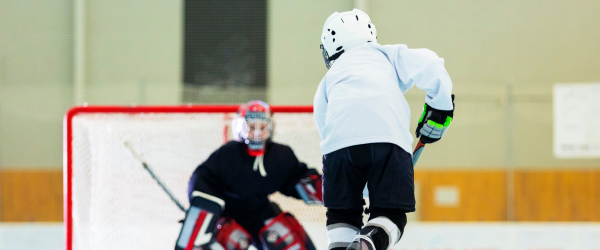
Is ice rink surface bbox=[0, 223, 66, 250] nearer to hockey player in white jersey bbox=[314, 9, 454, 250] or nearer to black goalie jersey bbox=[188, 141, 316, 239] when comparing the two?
black goalie jersey bbox=[188, 141, 316, 239]

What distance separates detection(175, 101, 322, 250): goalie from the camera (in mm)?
2021

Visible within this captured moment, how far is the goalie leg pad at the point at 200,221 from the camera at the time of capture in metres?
2.00

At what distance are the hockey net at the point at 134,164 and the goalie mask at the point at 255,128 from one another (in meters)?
0.33

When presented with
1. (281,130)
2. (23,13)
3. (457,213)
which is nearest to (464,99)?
(457,213)

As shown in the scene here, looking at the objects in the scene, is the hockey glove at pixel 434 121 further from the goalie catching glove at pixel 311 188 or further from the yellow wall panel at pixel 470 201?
the yellow wall panel at pixel 470 201

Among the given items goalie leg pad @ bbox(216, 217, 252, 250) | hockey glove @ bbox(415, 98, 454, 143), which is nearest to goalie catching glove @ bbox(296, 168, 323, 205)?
goalie leg pad @ bbox(216, 217, 252, 250)

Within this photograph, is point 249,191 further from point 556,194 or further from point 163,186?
point 556,194

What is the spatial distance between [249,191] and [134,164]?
68 cm

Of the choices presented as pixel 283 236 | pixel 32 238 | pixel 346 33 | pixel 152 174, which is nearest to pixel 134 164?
pixel 152 174

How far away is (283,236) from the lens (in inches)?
79.9

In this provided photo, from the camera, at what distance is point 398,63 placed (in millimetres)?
1660

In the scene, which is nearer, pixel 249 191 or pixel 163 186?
pixel 249 191

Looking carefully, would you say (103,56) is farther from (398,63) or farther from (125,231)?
(398,63)

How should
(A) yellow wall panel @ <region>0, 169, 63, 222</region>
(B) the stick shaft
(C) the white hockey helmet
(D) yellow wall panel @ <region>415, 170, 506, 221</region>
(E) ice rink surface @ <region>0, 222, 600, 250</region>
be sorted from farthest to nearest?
(A) yellow wall panel @ <region>0, 169, 63, 222</region>, (D) yellow wall panel @ <region>415, 170, 506, 221</region>, (E) ice rink surface @ <region>0, 222, 600, 250</region>, (B) the stick shaft, (C) the white hockey helmet
